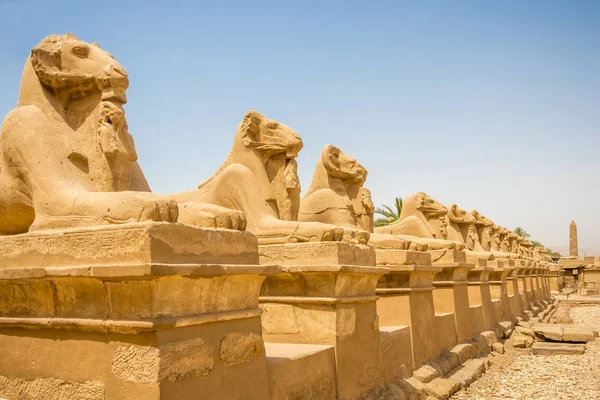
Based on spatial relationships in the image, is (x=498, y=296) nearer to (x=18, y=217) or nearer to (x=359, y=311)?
(x=359, y=311)

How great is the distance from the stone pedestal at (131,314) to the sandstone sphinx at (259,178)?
1.92m

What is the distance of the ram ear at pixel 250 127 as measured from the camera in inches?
225

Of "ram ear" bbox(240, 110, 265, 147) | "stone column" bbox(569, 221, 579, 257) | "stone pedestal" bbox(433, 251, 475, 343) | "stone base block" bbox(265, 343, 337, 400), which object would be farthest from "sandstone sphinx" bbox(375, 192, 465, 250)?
"stone column" bbox(569, 221, 579, 257)

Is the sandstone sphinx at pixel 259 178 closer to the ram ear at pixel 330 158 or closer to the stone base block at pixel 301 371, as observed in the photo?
the stone base block at pixel 301 371

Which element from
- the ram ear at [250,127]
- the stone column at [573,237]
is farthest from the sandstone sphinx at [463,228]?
the stone column at [573,237]

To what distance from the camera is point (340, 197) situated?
7.52 meters

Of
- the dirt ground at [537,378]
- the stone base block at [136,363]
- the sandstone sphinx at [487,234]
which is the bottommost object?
the dirt ground at [537,378]

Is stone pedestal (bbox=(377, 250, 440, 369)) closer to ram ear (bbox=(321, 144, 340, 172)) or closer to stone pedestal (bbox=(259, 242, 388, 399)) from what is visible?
stone pedestal (bbox=(259, 242, 388, 399))

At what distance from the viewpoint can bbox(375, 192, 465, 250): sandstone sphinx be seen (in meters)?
10.4

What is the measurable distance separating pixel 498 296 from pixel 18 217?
1031cm

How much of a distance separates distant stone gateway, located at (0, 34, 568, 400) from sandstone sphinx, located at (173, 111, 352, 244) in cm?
1

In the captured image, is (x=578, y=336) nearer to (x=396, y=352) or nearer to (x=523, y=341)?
(x=523, y=341)

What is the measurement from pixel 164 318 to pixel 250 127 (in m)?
3.16

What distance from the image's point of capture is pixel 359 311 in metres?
5.00
